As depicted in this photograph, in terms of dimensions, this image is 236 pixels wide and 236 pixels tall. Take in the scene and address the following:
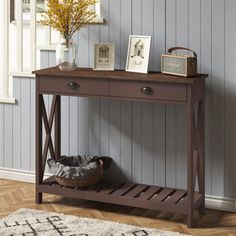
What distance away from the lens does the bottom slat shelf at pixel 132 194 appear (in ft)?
12.9

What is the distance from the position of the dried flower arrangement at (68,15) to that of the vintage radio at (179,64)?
66 cm

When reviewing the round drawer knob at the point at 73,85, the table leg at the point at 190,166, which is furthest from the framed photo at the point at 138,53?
the table leg at the point at 190,166

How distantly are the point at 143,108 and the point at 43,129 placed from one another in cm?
84

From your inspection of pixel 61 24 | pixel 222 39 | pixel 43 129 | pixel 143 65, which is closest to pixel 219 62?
pixel 222 39

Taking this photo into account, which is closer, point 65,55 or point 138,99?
point 138,99

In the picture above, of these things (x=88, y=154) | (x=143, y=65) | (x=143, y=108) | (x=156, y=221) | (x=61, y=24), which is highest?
(x=61, y=24)

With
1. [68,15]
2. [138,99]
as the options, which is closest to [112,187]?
[138,99]

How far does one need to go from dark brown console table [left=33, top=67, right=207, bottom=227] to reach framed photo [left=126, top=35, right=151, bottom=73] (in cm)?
8

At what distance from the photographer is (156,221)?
13.0 ft

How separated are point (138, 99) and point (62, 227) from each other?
922mm

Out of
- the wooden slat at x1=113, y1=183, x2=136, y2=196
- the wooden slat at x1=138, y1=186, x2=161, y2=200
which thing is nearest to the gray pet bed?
the wooden slat at x1=113, y1=183, x2=136, y2=196

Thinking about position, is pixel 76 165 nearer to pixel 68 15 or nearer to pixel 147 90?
pixel 147 90

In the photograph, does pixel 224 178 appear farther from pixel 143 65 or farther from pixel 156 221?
pixel 143 65

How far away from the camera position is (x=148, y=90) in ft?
12.6
